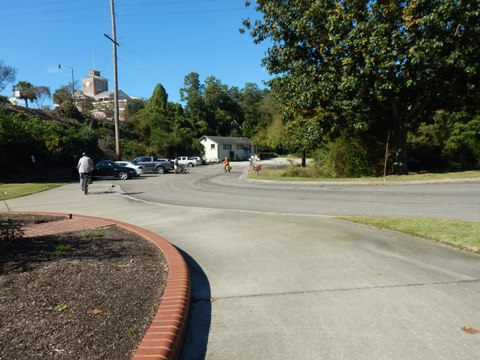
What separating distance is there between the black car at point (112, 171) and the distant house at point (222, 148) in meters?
48.2

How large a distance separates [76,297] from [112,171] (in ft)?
90.4

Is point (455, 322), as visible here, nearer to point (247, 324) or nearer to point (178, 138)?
point (247, 324)

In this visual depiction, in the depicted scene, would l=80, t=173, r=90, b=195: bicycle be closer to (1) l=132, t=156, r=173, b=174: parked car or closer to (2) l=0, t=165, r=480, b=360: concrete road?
(2) l=0, t=165, r=480, b=360: concrete road

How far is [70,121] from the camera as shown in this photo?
4597 centimetres

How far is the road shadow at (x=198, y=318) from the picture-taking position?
314cm

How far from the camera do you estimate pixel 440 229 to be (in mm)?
7125

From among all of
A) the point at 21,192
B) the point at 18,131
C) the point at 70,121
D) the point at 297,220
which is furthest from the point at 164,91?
the point at 297,220

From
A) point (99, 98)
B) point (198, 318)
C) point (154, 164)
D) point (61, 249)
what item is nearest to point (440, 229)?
point (198, 318)

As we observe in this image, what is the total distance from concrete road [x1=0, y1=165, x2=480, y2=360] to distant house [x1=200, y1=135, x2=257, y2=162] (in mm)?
72539

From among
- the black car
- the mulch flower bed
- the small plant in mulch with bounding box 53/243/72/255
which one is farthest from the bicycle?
the black car

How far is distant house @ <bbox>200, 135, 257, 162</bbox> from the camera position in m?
82.7

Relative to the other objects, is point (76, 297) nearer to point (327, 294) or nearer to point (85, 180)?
point (327, 294)

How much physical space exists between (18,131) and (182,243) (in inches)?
1033

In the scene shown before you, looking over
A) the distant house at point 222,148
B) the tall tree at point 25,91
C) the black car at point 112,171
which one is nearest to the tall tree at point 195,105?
the distant house at point 222,148
